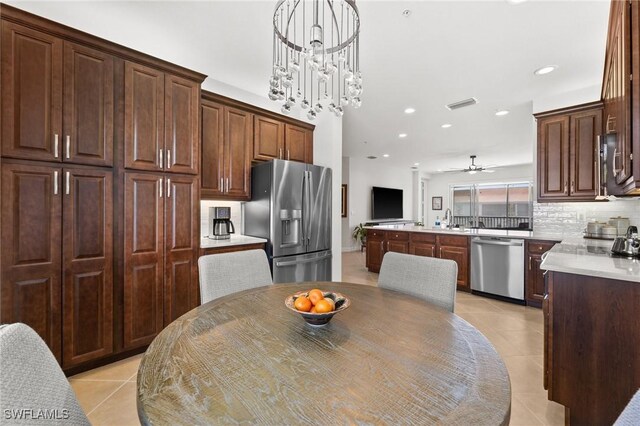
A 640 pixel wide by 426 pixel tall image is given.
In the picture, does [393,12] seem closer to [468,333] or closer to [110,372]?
[468,333]

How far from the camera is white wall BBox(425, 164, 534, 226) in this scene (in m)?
9.63

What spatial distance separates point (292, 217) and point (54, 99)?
2.11 metres

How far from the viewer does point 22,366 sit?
0.59 metres

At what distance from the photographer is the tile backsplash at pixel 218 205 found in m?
3.23

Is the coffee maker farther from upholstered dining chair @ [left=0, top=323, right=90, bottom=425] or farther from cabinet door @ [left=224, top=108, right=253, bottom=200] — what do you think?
upholstered dining chair @ [left=0, top=323, right=90, bottom=425]

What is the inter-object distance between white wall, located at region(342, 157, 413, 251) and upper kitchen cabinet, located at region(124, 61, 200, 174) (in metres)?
5.87

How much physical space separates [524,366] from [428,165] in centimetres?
813

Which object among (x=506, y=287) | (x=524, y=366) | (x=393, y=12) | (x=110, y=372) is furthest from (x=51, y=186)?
(x=506, y=287)

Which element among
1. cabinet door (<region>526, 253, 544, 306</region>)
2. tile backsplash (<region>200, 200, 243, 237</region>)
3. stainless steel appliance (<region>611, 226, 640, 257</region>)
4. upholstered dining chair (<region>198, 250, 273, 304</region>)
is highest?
tile backsplash (<region>200, 200, 243, 237</region>)

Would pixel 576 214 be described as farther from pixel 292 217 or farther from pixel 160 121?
pixel 160 121

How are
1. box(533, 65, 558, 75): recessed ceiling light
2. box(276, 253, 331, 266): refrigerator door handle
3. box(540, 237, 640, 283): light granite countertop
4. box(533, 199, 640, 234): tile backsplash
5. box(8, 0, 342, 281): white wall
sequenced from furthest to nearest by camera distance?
box(533, 199, 640, 234): tile backsplash
box(276, 253, 331, 266): refrigerator door handle
box(533, 65, 558, 75): recessed ceiling light
box(8, 0, 342, 281): white wall
box(540, 237, 640, 283): light granite countertop

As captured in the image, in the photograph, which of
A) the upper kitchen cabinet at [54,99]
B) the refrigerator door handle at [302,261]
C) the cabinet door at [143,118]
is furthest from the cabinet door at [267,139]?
the upper kitchen cabinet at [54,99]

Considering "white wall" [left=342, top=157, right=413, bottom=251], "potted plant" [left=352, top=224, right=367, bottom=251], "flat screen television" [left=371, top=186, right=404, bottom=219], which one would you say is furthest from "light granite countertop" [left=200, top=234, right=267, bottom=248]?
"flat screen television" [left=371, top=186, right=404, bottom=219]

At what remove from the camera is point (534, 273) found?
351 centimetres
